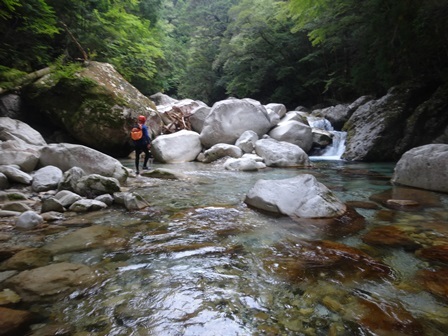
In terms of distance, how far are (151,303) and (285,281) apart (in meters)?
0.98

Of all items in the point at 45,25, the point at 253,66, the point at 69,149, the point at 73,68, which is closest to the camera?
the point at 69,149

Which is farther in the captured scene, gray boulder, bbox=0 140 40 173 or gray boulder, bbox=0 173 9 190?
→ gray boulder, bbox=0 140 40 173

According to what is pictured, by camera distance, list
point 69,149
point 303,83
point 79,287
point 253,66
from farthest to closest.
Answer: point 253,66 < point 303,83 < point 69,149 < point 79,287

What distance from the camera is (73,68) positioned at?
8625 millimetres

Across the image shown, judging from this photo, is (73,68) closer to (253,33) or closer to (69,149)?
(69,149)

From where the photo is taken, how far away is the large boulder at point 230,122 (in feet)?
34.9

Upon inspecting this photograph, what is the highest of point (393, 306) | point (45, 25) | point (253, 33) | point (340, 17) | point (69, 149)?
point (253, 33)

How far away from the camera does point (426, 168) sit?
4.77 metres

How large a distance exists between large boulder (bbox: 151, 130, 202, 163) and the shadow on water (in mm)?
6139

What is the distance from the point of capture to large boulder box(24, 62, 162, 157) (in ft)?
27.2

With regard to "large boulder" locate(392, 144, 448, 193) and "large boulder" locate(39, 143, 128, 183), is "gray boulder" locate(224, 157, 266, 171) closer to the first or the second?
"large boulder" locate(39, 143, 128, 183)

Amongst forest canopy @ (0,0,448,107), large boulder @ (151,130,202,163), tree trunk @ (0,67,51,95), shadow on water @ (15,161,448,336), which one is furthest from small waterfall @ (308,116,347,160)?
tree trunk @ (0,67,51,95)

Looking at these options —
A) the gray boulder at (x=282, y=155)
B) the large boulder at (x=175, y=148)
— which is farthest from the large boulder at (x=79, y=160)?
the gray boulder at (x=282, y=155)

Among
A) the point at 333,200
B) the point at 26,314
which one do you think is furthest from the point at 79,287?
the point at 333,200
